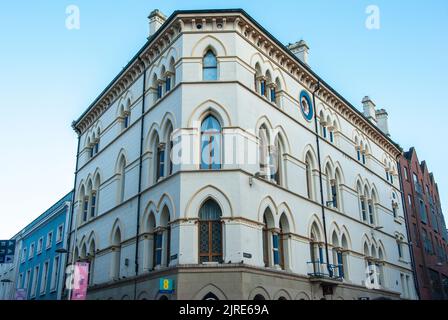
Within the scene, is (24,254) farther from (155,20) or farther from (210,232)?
(210,232)

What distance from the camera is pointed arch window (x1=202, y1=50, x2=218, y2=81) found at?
2094cm

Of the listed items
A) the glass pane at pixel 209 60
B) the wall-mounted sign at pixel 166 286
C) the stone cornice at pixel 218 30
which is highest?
the stone cornice at pixel 218 30

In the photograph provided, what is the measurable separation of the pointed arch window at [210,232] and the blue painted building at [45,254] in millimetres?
16042

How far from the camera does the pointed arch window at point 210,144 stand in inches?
766

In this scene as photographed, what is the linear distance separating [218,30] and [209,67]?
6.02ft

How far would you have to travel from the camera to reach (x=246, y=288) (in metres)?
17.5

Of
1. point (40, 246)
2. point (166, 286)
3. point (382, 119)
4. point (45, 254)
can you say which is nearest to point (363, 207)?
point (382, 119)

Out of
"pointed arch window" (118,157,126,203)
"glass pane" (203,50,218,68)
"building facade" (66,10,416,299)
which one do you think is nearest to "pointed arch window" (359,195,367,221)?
"building facade" (66,10,416,299)

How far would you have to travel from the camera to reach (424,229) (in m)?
41.0

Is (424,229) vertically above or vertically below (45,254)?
above

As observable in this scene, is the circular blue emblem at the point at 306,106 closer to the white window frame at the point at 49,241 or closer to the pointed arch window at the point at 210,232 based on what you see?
the pointed arch window at the point at 210,232

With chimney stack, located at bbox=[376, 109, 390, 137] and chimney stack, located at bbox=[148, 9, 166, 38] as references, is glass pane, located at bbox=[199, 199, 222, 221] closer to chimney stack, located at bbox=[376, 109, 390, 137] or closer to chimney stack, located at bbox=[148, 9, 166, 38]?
chimney stack, located at bbox=[148, 9, 166, 38]

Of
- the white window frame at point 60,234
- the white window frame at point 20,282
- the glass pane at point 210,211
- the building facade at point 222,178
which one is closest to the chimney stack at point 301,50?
the building facade at point 222,178
